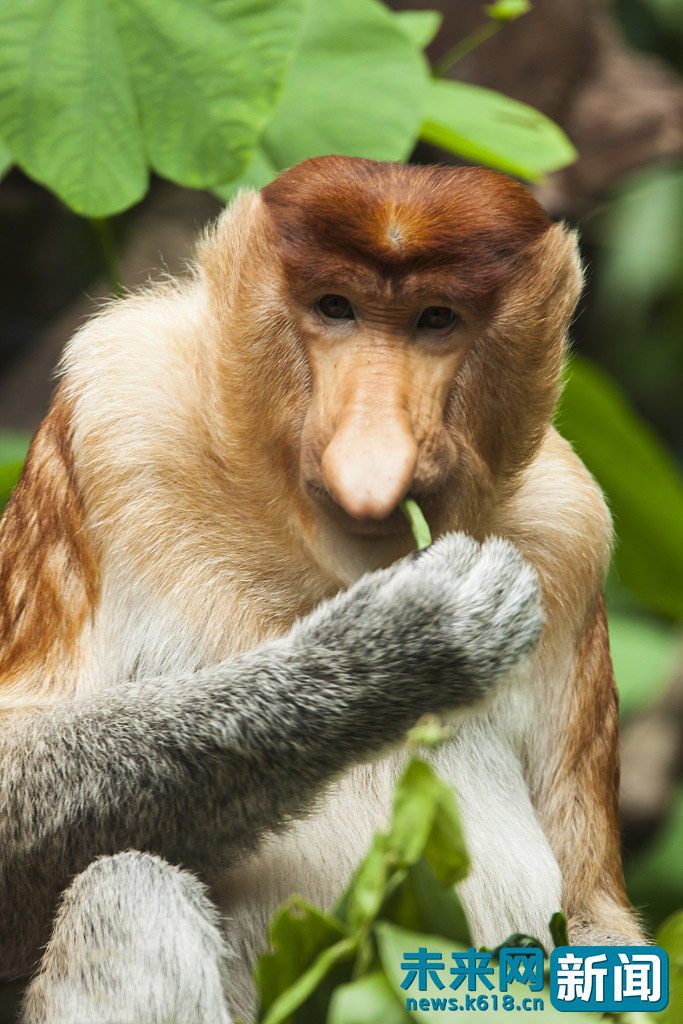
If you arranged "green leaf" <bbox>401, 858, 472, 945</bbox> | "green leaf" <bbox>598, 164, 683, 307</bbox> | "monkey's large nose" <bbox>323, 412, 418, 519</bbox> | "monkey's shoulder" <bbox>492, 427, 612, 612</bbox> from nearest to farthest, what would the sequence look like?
1. "green leaf" <bbox>401, 858, 472, 945</bbox>
2. "monkey's large nose" <bbox>323, 412, 418, 519</bbox>
3. "monkey's shoulder" <bbox>492, 427, 612, 612</bbox>
4. "green leaf" <bbox>598, 164, 683, 307</bbox>

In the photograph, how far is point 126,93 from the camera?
309 centimetres

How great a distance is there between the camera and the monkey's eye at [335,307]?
7.90ft

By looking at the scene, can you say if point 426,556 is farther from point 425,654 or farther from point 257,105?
point 257,105

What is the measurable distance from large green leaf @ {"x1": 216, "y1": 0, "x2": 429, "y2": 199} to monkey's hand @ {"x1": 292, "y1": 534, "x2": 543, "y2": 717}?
1.58 meters

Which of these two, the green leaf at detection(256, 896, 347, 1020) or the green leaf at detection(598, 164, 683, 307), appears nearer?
the green leaf at detection(256, 896, 347, 1020)

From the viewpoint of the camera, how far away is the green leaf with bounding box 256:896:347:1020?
1.93 m

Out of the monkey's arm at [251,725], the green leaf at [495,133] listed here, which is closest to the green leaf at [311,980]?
the monkey's arm at [251,725]

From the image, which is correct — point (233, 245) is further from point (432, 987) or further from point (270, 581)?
point (432, 987)

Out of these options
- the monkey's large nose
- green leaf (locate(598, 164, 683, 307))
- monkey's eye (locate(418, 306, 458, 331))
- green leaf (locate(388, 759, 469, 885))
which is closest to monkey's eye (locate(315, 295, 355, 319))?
monkey's eye (locate(418, 306, 458, 331))

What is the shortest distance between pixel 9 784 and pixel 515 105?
294 cm

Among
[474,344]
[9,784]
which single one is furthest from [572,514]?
[9,784]

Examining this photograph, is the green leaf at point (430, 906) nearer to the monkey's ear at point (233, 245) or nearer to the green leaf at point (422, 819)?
the green leaf at point (422, 819)

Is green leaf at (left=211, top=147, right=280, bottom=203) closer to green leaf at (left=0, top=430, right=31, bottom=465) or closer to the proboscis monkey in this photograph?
the proboscis monkey

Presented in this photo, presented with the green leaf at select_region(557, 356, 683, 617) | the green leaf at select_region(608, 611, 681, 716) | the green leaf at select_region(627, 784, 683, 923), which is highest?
the green leaf at select_region(557, 356, 683, 617)
